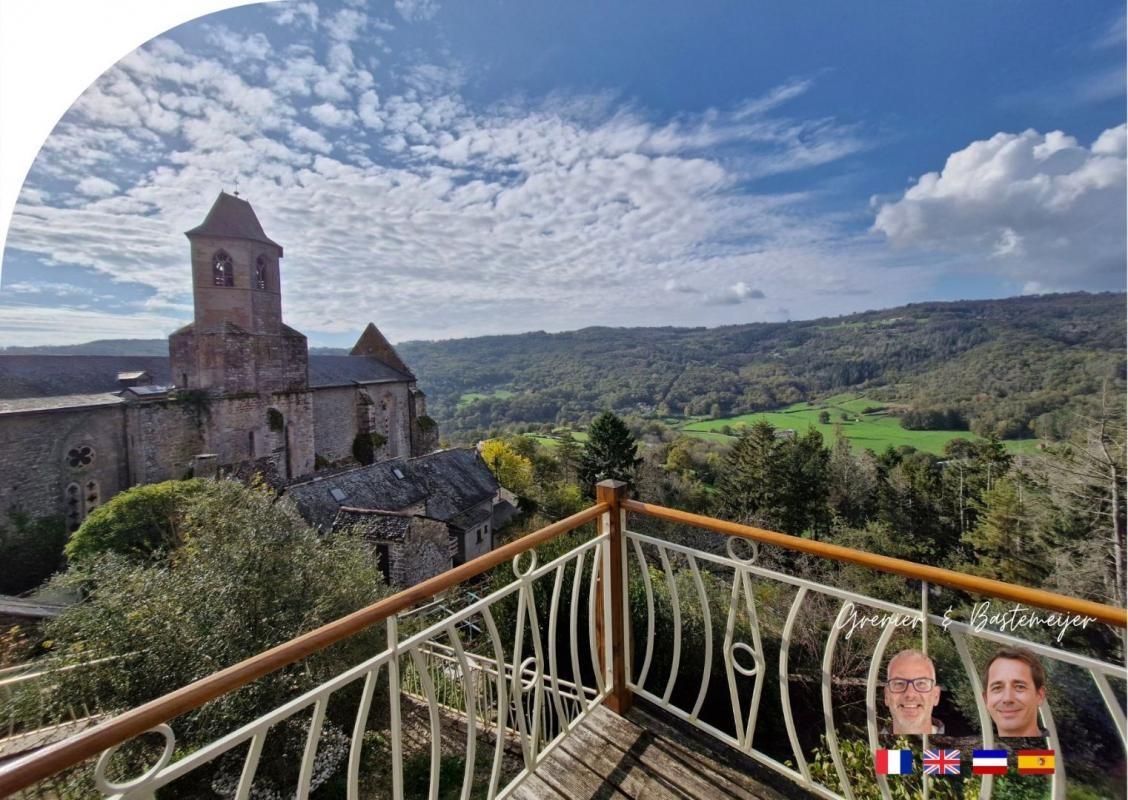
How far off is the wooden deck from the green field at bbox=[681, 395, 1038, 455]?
25.5 m

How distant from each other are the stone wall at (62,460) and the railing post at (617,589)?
15.3 metres

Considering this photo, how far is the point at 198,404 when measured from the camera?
533 inches

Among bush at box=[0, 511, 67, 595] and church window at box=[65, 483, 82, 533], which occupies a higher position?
church window at box=[65, 483, 82, 533]

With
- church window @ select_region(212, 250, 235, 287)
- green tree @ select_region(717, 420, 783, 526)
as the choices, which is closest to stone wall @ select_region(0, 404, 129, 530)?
church window @ select_region(212, 250, 235, 287)

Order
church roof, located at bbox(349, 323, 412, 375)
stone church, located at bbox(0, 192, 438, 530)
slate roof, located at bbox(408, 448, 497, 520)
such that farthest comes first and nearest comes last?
church roof, located at bbox(349, 323, 412, 375), slate roof, located at bbox(408, 448, 497, 520), stone church, located at bbox(0, 192, 438, 530)

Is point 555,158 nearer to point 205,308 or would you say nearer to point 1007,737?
point 1007,737

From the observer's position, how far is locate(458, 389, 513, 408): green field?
4321 cm

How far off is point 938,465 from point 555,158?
2383cm

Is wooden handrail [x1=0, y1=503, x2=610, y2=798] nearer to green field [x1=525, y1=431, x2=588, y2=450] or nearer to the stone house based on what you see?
the stone house

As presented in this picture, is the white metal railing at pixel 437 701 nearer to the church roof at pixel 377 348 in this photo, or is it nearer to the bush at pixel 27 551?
the bush at pixel 27 551

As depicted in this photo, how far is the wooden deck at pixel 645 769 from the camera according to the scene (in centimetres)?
170

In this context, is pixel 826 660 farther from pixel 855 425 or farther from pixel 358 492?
pixel 855 425

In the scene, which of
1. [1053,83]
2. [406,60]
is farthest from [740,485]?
[406,60]

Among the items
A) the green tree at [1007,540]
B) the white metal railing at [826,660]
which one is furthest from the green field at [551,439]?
the white metal railing at [826,660]
